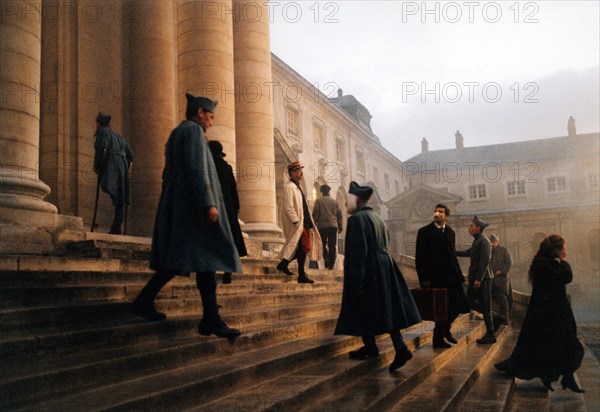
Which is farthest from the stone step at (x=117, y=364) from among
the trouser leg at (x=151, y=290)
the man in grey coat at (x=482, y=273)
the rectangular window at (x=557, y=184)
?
the rectangular window at (x=557, y=184)

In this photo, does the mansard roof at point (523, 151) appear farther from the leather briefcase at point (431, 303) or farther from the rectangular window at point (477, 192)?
the leather briefcase at point (431, 303)

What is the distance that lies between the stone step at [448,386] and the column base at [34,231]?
444 cm

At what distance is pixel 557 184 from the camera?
5506cm

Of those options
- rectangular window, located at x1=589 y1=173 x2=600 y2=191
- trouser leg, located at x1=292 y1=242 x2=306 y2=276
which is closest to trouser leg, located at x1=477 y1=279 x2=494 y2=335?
trouser leg, located at x1=292 y1=242 x2=306 y2=276

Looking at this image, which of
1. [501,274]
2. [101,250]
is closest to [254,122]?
[501,274]

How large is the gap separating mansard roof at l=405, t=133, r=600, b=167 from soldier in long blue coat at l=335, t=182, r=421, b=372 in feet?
184

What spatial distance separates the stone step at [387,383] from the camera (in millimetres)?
3959

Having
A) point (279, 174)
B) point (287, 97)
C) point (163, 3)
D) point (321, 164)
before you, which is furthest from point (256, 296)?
point (321, 164)

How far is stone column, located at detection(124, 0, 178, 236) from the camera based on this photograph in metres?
11.4

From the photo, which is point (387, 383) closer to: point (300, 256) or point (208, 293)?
point (208, 293)

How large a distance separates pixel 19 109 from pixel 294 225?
4.11m

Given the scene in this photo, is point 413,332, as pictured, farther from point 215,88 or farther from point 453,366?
point 215,88

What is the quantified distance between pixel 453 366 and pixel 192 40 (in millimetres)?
7793

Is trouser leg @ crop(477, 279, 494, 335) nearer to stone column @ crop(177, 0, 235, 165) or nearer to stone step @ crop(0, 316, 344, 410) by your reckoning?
stone step @ crop(0, 316, 344, 410)
